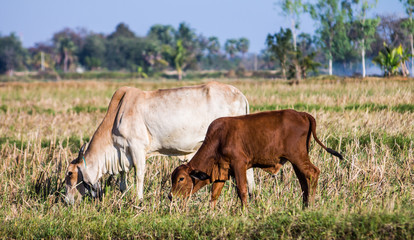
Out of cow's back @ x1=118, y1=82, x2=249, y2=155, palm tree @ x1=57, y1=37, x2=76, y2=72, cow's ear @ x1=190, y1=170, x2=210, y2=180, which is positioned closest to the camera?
cow's ear @ x1=190, y1=170, x2=210, y2=180

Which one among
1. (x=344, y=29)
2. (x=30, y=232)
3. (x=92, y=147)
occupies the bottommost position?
(x=30, y=232)

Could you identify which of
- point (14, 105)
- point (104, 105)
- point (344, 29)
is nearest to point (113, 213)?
Answer: point (104, 105)

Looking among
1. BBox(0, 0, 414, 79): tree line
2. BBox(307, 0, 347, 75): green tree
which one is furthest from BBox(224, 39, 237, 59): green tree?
BBox(307, 0, 347, 75): green tree

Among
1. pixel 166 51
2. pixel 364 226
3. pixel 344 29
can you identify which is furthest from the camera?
pixel 166 51

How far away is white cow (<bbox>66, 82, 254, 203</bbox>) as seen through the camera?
6137 millimetres

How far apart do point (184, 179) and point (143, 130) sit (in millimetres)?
1434

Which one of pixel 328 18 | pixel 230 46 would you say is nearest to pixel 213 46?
pixel 230 46

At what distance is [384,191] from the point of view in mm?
5324

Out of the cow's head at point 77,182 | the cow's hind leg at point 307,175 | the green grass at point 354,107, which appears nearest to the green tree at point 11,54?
the green grass at point 354,107

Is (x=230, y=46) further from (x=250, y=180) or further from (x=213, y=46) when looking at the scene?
(x=250, y=180)

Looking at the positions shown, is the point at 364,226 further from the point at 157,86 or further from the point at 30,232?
the point at 157,86

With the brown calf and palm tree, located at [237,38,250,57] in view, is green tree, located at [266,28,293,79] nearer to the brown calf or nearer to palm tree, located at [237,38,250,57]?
the brown calf

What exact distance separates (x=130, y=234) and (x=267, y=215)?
1.31 metres

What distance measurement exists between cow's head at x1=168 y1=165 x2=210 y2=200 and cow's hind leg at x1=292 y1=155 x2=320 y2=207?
0.90m
